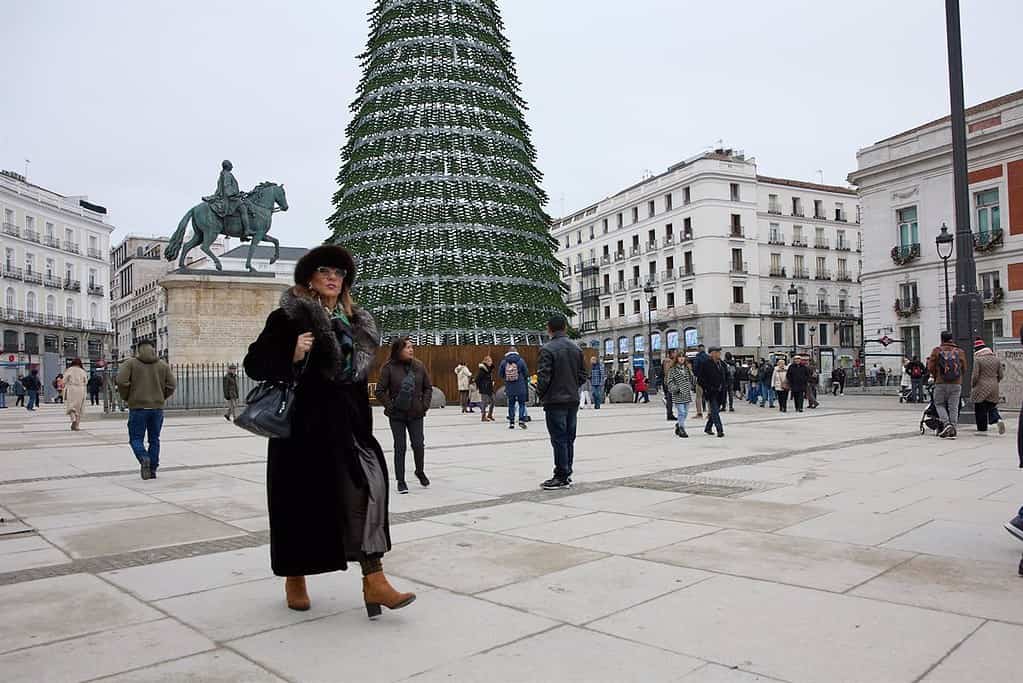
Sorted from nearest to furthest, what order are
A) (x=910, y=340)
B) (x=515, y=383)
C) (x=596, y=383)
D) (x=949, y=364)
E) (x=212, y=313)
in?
(x=949, y=364), (x=515, y=383), (x=212, y=313), (x=596, y=383), (x=910, y=340)

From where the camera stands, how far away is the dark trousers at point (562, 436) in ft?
27.0

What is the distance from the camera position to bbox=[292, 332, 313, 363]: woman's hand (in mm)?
3770

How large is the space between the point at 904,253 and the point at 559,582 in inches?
1571

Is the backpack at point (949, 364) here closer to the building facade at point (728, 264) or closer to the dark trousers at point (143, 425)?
the dark trousers at point (143, 425)

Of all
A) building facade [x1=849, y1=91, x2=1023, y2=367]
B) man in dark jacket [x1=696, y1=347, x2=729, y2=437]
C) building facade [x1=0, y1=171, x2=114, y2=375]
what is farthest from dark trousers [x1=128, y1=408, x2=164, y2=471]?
building facade [x1=0, y1=171, x2=114, y2=375]

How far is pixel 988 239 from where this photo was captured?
116 feet

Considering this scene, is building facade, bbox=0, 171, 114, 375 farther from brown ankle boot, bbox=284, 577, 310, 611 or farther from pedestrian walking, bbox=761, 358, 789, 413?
brown ankle boot, bbox=284, 577, 310, 611

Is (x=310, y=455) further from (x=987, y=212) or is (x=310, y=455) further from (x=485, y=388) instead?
(x=987, y=212)

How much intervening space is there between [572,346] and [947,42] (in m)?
11.1

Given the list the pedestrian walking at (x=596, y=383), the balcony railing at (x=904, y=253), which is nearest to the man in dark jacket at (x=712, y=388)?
the pedestrian walking at (x=596, y=383)

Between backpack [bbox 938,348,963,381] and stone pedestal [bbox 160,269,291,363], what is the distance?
59.0ft

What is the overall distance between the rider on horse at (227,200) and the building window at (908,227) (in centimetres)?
3128

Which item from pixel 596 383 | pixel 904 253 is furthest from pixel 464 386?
pixel 904 253

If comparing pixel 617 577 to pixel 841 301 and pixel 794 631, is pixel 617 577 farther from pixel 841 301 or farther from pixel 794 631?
pixel 841 301
